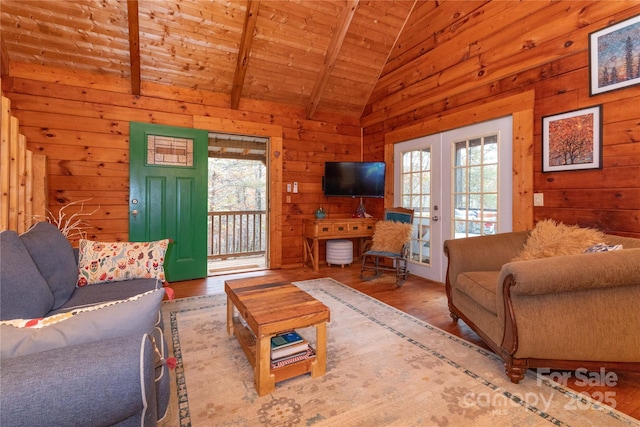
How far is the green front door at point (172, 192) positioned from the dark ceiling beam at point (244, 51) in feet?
2.26

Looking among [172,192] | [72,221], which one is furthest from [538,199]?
[72,221]

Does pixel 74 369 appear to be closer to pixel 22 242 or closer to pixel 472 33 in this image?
pixel 22 242

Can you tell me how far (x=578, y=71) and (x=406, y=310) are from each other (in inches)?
101

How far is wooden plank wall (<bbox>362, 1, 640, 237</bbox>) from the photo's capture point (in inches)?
91.1

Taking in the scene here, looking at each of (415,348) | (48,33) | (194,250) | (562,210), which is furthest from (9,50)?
(562,210)

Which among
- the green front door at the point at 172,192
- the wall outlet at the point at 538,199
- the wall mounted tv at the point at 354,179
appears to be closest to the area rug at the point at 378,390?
the wall outlet at the point at 538,199

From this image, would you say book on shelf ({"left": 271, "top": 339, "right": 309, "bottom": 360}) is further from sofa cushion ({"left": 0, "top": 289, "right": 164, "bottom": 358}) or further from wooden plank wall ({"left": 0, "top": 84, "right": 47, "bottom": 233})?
wooden plank wall ({"left": 0, "top": 84, "right": 47, "bottom": 233})

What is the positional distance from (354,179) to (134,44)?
3217mm

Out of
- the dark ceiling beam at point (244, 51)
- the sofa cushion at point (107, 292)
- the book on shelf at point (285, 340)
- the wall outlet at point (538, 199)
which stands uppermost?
the dark ceiling beam at point (244, 51)

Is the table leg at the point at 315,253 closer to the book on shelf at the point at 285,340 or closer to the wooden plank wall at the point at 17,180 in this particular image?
the book on shelf at the point at 285,340

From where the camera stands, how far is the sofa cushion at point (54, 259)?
1.72 metres

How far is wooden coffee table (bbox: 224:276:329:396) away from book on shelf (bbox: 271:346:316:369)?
0.02 metres

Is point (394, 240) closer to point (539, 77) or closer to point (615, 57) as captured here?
point (539, 77)

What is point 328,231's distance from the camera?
4.40m
